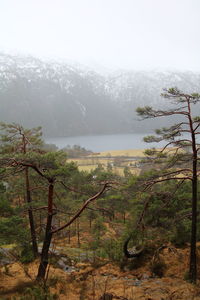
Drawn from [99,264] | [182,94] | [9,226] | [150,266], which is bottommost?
[99,264]

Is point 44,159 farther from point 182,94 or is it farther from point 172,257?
point 172,257

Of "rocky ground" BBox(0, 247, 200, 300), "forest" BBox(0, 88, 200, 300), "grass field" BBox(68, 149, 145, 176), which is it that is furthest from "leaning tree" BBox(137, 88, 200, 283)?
"grass field" BBox(68, 149, 145, 176)

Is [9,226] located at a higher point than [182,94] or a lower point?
lower

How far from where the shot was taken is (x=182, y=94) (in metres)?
7.66

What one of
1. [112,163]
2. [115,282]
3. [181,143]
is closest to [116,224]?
[115,282]

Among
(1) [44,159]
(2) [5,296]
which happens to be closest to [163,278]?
(2) [5,296]

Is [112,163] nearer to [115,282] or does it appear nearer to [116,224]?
[116,224]

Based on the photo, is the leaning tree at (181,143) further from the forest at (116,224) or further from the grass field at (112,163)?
the grass field at (112,163)

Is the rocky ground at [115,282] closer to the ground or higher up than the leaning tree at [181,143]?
closer to the ground

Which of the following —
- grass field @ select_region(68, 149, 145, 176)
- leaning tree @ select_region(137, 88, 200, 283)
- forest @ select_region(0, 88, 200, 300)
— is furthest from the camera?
grass field @ select_region(68, 149, 145, 176)

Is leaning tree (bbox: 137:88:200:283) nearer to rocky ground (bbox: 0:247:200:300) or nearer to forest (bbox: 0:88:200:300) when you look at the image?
forest (bbox: 0:88:200:300)

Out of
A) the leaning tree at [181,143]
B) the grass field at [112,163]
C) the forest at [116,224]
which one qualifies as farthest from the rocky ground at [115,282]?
the grass field at [112,163]

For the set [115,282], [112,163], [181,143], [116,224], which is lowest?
[112,163]

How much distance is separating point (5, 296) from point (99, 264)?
5.58 m
